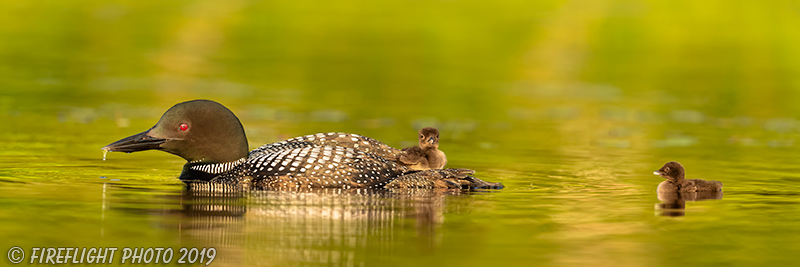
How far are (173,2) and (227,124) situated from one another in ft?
83.0

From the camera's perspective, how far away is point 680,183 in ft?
32.4

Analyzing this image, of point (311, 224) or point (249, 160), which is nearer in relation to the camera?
point (311, 224)

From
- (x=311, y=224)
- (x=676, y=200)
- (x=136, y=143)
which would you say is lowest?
(x=311, y=224)

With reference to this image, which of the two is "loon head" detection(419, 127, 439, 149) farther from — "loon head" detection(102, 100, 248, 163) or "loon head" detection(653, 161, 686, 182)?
"loon head" detection(653, 161, 686, 182)

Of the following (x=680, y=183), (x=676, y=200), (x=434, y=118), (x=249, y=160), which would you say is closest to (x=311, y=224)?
(x=249, y=160)

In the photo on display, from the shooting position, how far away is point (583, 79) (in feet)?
72.0

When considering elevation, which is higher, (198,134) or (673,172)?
(198,134)

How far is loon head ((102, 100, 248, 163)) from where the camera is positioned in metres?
9.87

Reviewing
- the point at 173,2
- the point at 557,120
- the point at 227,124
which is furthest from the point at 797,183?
the point at 173,2

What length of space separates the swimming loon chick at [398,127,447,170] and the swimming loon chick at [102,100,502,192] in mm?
272

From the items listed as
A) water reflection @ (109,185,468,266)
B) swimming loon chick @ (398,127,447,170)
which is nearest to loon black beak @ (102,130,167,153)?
water reflection @ (109,185,468,266)

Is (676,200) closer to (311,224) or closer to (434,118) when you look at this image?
(311,224)

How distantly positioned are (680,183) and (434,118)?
610 centimetres

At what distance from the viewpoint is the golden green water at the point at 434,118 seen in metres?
7.43
